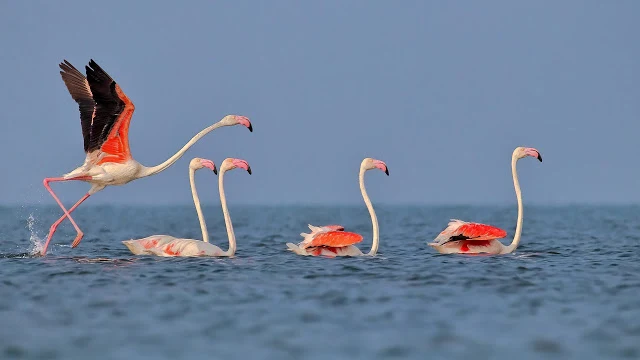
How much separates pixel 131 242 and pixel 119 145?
1.48 meters

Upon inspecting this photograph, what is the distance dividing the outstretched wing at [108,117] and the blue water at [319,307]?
1.68 metres

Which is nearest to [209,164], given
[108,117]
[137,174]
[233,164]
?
[233,164]

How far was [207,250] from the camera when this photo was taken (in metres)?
16.1

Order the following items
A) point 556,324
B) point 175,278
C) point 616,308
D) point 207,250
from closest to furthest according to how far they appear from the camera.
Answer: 1. point 556,324
2. point 616,308
3. point 175,278
4. point 207,250

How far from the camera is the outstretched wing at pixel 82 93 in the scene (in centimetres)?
1656

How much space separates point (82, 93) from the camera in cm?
1662

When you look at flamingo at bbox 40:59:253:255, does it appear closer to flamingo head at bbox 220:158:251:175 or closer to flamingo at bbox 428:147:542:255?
flamingo head at bbox 220:158:251:175

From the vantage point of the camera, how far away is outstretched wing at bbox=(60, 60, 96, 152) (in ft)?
54.3

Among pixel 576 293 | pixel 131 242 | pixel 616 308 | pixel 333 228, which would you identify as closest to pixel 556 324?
Answer: pixel 616 308

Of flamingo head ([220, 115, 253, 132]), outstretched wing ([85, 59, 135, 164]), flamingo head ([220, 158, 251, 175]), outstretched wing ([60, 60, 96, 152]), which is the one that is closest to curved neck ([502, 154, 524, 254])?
flamingo head ([220, 158, 251, 175])

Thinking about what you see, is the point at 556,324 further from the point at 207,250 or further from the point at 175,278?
the point at 207,250

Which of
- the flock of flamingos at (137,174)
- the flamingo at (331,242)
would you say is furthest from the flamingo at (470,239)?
the flamingo at (331,242)

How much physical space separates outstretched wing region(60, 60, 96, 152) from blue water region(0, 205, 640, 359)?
2.10 meters

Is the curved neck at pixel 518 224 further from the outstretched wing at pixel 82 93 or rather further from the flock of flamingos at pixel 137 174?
the outstretched wing at pixel 82 93
